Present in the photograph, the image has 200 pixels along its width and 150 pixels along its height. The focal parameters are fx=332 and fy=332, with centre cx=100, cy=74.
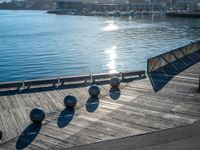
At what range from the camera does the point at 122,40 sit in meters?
99.4

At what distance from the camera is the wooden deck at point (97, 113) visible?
19219 mm

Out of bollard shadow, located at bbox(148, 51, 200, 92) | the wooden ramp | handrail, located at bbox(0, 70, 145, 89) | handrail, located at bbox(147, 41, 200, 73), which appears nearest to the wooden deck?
bollard shadow, located at bbox(148, 51, 200, 92)

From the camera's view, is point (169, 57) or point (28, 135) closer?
point (28, 135)

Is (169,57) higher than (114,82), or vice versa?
(169,57)

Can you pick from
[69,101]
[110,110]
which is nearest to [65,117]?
[69,101]

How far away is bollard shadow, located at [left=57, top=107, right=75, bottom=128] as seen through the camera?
21209 mm

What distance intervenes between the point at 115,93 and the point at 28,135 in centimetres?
969

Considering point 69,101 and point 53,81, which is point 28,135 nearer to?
point 69,101

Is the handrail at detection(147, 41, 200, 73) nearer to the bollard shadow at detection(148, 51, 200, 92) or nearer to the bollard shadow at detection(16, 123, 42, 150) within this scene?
the bollard shadow at detection(148, 51, 200, 92)

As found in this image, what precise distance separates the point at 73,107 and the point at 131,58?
156ft

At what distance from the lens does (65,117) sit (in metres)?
22.3

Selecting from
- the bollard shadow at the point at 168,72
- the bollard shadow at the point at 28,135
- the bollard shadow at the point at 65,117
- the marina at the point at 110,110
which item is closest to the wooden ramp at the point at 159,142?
the marina at the point at 110,110

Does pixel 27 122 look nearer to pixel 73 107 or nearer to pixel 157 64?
pixel 73 107

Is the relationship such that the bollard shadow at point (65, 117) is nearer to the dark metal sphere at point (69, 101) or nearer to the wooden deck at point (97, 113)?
the wooden deck at point (97, 113)
